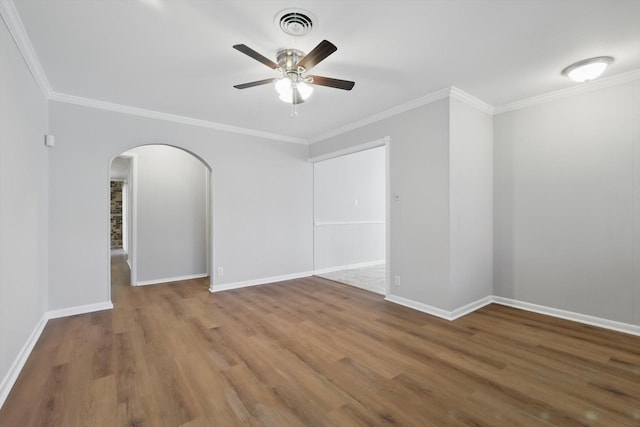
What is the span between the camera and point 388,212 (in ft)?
12.9

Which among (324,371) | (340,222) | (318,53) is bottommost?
(324,371)

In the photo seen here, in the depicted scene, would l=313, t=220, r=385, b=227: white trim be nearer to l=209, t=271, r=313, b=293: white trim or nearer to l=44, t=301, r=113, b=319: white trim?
l=209, t=271, r=313, b=293: white trim

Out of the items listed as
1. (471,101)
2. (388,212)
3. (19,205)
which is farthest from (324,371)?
(471,101)

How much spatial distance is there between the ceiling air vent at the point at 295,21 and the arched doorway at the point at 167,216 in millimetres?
3124

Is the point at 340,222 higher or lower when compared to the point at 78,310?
higher

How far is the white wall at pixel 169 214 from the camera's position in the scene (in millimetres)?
4914

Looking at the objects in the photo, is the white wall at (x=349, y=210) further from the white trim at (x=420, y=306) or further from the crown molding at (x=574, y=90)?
the crown molding at (x=574, y=90)

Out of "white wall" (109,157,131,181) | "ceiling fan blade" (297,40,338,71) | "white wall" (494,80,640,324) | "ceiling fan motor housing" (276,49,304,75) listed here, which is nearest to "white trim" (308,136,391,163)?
"white wall" (494,80,640,324)

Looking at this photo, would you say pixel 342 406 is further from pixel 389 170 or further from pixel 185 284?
pixel 185 284

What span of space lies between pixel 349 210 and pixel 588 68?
4.24 meters

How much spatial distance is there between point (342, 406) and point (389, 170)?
114 inches

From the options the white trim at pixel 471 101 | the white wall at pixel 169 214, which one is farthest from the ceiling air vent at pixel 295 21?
the white wall at pixel 169 214

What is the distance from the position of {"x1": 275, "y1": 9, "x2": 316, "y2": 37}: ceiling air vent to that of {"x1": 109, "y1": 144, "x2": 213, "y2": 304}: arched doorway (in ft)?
10.2

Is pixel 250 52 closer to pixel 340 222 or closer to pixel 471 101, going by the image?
pixel 471 101
